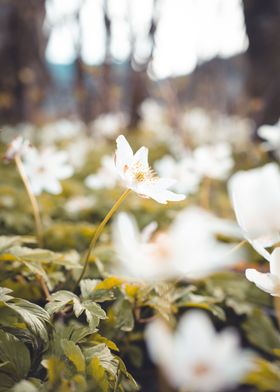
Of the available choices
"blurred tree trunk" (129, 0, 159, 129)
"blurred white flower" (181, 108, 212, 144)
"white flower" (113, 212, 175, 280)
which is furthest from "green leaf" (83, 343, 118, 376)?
"blurred tree trunk" (129, 0, 159, 129)

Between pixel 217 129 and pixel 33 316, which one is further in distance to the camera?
pixel 217 129

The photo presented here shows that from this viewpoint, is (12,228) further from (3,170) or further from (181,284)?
(3,170)

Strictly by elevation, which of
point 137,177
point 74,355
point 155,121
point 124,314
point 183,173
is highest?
point 137,177

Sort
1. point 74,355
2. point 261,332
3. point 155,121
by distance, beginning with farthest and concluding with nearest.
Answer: point 155,121
point 261,332
point 74,355

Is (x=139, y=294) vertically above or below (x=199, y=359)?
below

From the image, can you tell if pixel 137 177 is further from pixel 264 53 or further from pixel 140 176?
pixel 264 53

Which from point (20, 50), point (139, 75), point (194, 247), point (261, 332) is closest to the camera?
point (194, 247)

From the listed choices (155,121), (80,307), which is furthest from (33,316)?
(155,121)
